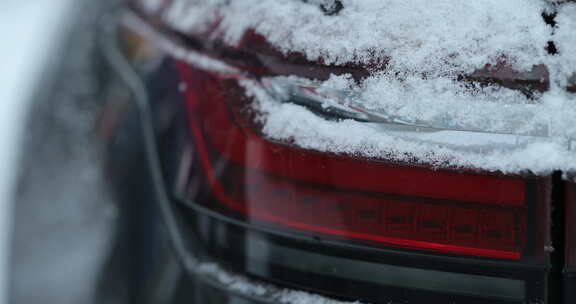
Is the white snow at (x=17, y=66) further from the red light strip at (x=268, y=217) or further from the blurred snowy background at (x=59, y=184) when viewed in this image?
the red light strip at (x=268, y=217)

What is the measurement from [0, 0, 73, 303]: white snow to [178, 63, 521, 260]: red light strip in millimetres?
1391

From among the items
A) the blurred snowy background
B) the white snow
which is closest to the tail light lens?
the blurred snowy background

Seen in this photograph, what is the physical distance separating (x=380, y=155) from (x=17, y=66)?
3.65m

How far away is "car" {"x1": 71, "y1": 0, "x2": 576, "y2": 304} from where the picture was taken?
2.96 ft

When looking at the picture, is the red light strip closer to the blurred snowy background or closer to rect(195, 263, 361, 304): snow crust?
rect(195, 263, 361, 304): snow crust

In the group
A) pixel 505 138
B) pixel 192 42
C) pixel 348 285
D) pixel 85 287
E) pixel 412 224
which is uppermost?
pixel 192 42

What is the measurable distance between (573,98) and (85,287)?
142 centimetres

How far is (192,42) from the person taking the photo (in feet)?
4.24

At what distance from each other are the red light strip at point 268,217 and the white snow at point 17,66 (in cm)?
139

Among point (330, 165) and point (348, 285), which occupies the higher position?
point (330, 165)

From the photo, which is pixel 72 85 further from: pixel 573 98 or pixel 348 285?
pixel 573 98

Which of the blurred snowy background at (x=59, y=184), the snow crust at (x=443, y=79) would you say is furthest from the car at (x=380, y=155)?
the blurred snowy background at (x=59, y=184)

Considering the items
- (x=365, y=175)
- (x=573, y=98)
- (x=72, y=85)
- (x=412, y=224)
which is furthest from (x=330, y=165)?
(x=72, y=85)

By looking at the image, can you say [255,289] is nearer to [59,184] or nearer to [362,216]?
[362,216]
